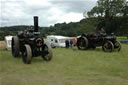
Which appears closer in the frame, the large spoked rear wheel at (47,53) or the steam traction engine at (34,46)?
the steam traction engine at (34,46)

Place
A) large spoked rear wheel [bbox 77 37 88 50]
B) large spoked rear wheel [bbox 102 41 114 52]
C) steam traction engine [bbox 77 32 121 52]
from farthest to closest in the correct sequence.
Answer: large spoked rear wheel [bbox 77 37 88 50] → steam traction engine [bbox 77 32 121 52] → large spoked rear wheel [bbox 102 41 114 52]

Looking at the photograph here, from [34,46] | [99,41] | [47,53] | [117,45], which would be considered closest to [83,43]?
[99,41]

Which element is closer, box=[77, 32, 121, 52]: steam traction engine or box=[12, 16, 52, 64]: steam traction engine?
box=[12, 16, 52, 64]: steam traction engine

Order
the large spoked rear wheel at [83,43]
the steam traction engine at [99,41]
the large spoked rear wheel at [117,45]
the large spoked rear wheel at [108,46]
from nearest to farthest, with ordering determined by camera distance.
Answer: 1. the large spoked rear wheel at [108,46]
2. the steam traction engine at [99,41]
3. the large spoked rear wheel at [117,45]
4. the large spoked rear wheel at [83,43]

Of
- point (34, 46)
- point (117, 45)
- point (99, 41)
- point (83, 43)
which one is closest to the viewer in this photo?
point (34, 46)

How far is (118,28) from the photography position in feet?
98.9

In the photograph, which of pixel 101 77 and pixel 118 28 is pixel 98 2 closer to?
pixel 118 28

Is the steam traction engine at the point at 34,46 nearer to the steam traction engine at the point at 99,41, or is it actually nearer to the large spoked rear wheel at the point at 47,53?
the large spoked rear wheel at the point at 47,53

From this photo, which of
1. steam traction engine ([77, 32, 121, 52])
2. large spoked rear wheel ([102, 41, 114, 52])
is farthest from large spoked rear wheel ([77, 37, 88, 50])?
large spoked rear wheel ([102, 41, 114, 52])

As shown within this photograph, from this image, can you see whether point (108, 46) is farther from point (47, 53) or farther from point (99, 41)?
point (47, 53)

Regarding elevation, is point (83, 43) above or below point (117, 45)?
above

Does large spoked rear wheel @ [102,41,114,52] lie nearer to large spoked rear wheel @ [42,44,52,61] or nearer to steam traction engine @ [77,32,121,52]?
steam traction engine @ [77,32,121,52]

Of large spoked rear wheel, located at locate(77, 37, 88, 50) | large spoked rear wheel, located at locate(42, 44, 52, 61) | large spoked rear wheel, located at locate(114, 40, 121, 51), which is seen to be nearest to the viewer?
large spoked rear wheel, located at locate(42, 44, 52, 61)

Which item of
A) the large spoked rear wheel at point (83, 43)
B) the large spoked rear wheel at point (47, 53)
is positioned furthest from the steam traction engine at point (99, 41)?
the large spoked rear wheel at point (47, 53)
